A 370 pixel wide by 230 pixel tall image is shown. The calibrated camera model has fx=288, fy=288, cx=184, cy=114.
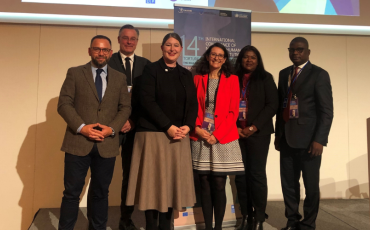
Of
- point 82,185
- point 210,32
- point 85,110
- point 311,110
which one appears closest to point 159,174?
point 82,185

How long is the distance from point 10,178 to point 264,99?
10.5 feet

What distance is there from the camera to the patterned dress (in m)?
2.33

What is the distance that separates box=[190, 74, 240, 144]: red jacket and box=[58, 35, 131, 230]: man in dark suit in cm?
60

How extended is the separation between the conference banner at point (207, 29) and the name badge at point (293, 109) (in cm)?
79

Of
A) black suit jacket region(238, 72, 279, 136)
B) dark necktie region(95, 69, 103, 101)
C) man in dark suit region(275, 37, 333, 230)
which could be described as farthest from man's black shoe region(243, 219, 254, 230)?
dark necktie region(95, 69, 103, 101)

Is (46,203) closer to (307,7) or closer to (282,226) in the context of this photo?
(282,226)

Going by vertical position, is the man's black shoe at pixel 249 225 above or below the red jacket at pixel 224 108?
below

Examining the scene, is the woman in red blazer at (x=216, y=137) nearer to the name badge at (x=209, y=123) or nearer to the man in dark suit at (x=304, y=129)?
the name badge at (x=209, y=123)

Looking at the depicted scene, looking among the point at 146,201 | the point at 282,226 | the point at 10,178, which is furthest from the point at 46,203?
the point at 282,226

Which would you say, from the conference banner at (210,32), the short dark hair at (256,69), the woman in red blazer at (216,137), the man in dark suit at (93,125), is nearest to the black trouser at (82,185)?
the man in dark suit at (93,125)

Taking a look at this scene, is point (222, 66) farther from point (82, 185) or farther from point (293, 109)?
point (82, 185)

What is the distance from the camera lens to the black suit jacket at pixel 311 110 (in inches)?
98.0

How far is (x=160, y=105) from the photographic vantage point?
2.25 m

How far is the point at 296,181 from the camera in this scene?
106 inches
